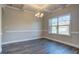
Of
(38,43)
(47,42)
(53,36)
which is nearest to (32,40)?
(38,43)

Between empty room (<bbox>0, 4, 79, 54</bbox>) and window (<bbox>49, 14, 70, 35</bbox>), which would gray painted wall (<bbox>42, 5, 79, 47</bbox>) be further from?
window (<bbox>49, 14, 70, 35</bbox>)

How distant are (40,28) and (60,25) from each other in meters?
0.61

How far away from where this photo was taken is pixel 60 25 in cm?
255

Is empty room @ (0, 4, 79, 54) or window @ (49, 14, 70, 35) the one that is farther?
window @ (49, 14, 70, 35)

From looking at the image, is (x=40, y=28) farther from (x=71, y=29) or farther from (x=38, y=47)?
(x=71, y=29)

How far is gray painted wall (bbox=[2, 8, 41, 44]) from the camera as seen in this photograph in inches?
87.0

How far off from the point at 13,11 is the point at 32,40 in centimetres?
97

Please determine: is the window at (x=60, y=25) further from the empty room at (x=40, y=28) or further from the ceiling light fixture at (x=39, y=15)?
the ceiling light fixture at (x=39, y=15)

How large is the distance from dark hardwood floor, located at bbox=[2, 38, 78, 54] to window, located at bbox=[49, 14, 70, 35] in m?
0.37

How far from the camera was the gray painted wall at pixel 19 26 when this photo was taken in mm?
2209

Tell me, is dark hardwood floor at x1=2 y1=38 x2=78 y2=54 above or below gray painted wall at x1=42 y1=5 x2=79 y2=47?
below

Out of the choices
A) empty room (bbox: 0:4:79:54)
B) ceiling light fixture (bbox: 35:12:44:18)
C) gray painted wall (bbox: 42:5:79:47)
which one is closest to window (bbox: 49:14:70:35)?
empty room (bbox: 0:4:79:54)

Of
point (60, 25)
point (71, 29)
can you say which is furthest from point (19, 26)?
point (71, 29)

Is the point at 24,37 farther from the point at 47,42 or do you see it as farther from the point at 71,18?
the point at 71,18
